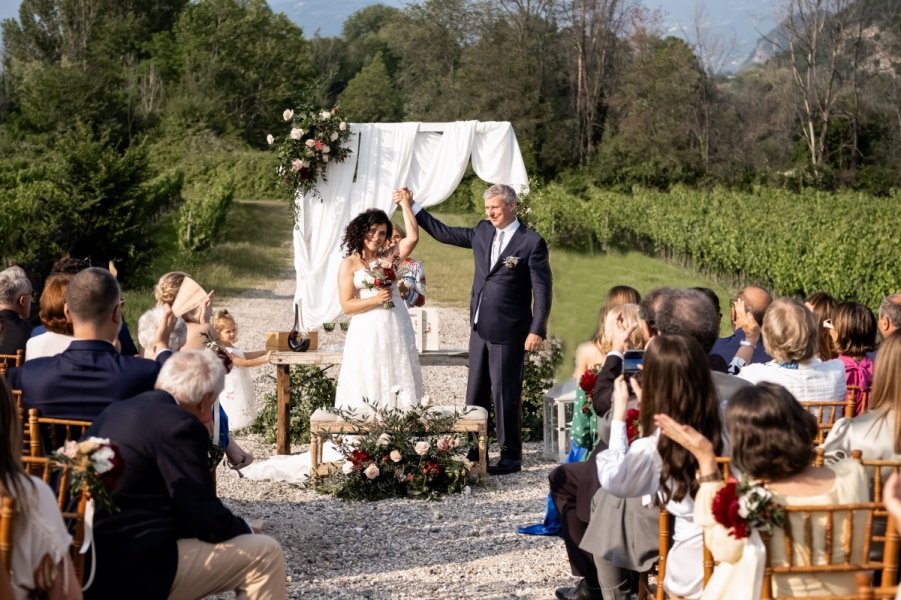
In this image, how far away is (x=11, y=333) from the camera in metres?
5.95

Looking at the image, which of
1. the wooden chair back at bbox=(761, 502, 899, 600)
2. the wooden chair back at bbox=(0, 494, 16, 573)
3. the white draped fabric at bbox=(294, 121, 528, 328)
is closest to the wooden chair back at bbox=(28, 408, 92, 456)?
the wooden chair back at bbox=(0, 494, 16, 573)

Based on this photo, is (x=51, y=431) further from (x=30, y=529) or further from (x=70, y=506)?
(x=30, y=529)

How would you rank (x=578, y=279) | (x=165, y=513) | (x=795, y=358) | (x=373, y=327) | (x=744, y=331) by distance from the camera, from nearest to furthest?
(x=165, y=513) → (x=795, y=358) → (x=744, y=331) → (x=373, y=327) → (x=578, y=279)

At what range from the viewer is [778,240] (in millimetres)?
20859

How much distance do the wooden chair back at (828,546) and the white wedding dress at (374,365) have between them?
4.57 meters

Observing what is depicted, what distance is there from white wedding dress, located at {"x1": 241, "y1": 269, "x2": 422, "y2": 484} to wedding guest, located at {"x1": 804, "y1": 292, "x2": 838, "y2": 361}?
263 cm

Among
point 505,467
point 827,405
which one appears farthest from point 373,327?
point 827,405

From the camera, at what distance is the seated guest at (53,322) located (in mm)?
5305

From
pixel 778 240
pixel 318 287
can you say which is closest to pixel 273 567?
pixel 318 287

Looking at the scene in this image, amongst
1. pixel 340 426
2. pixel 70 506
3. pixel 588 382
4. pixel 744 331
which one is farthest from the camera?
pixel 340 426

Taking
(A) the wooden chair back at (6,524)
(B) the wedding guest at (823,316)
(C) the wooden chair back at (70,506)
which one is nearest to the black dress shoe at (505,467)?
(B) the wedding guest at (823,316)

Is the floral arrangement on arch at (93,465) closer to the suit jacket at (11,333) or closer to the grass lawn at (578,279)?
the suit jacket at (11,333)

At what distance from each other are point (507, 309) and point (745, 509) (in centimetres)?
487

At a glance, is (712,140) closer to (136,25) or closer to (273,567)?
(136,25)
